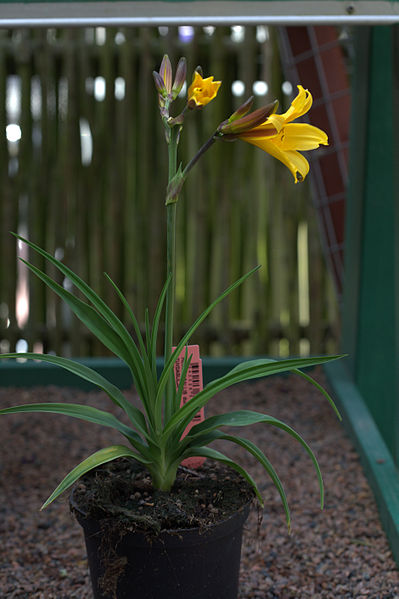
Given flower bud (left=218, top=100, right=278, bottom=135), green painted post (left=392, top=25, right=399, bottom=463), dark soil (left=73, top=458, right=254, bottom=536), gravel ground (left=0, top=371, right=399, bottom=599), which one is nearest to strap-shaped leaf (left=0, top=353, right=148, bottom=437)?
dark soil (left=73, top=458, right=254, bottom=536)

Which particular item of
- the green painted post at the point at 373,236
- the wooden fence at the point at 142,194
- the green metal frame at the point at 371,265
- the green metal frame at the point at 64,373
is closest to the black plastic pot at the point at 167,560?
the green metal frame at the point at 371,265

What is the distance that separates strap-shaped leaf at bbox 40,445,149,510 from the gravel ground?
190 mm

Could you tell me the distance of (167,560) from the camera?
3.57 feet

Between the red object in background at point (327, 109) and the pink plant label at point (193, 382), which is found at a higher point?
the red object in background at point (327, 109)

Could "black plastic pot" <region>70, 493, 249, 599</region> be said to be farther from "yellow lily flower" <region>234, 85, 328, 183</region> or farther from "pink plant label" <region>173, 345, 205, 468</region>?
"yellow lily flower" <region>234, 85, 328, 183</region>

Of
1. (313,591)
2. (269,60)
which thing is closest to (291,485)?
(313,591)

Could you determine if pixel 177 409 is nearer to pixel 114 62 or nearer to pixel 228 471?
pixel 228 471

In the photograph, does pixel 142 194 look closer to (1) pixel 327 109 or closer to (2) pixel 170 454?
(1) pixel 327 109

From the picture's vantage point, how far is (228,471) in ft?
4.20

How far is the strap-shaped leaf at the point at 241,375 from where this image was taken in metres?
1.09

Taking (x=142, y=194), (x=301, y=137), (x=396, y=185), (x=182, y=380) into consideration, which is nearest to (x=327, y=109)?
(x=396, y=185)

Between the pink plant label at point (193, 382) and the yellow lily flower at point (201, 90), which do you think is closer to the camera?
the yellow lily flower at point (201, 90)

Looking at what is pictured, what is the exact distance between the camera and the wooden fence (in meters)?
3.03

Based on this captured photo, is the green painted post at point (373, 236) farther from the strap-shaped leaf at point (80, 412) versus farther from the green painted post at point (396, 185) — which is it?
the strap-shaped leaf at point (80, 412)
